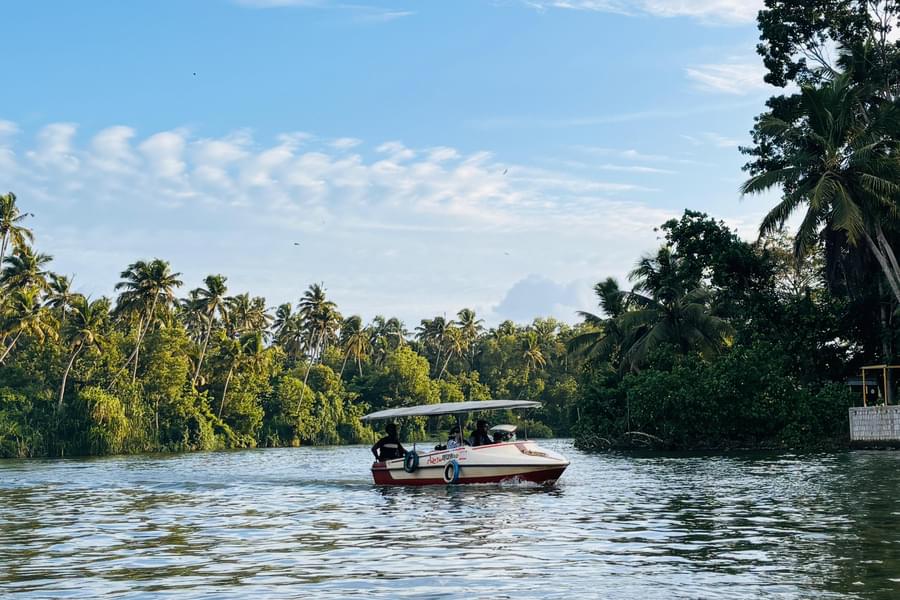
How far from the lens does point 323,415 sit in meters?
108

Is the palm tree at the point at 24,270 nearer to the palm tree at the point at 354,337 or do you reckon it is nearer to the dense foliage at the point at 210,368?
the dense foliage at the point at 210,368

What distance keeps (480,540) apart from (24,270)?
70654mm

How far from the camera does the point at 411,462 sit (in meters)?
31.2

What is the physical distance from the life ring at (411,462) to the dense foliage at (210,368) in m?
44.0

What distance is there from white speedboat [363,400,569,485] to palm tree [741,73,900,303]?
19346 mm

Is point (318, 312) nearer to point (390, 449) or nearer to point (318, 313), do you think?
point (318, 313)

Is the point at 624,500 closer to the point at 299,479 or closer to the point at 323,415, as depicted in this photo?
the point at 299,479

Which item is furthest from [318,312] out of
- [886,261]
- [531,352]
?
[886,261]

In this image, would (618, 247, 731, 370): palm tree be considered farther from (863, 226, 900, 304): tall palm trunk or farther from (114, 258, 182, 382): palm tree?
(114, 258, 182, 382): palm tree

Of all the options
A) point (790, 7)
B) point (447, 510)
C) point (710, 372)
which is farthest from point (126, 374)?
point (447, 510)

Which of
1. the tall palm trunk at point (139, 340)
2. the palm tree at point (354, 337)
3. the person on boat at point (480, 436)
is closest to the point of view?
the person on boat at point (480, 436)

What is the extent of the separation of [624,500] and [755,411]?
26.2 m

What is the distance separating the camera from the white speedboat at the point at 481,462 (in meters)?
28.9

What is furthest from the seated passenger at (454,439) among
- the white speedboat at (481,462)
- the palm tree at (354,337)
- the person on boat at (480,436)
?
the palm tree at (354,337)
